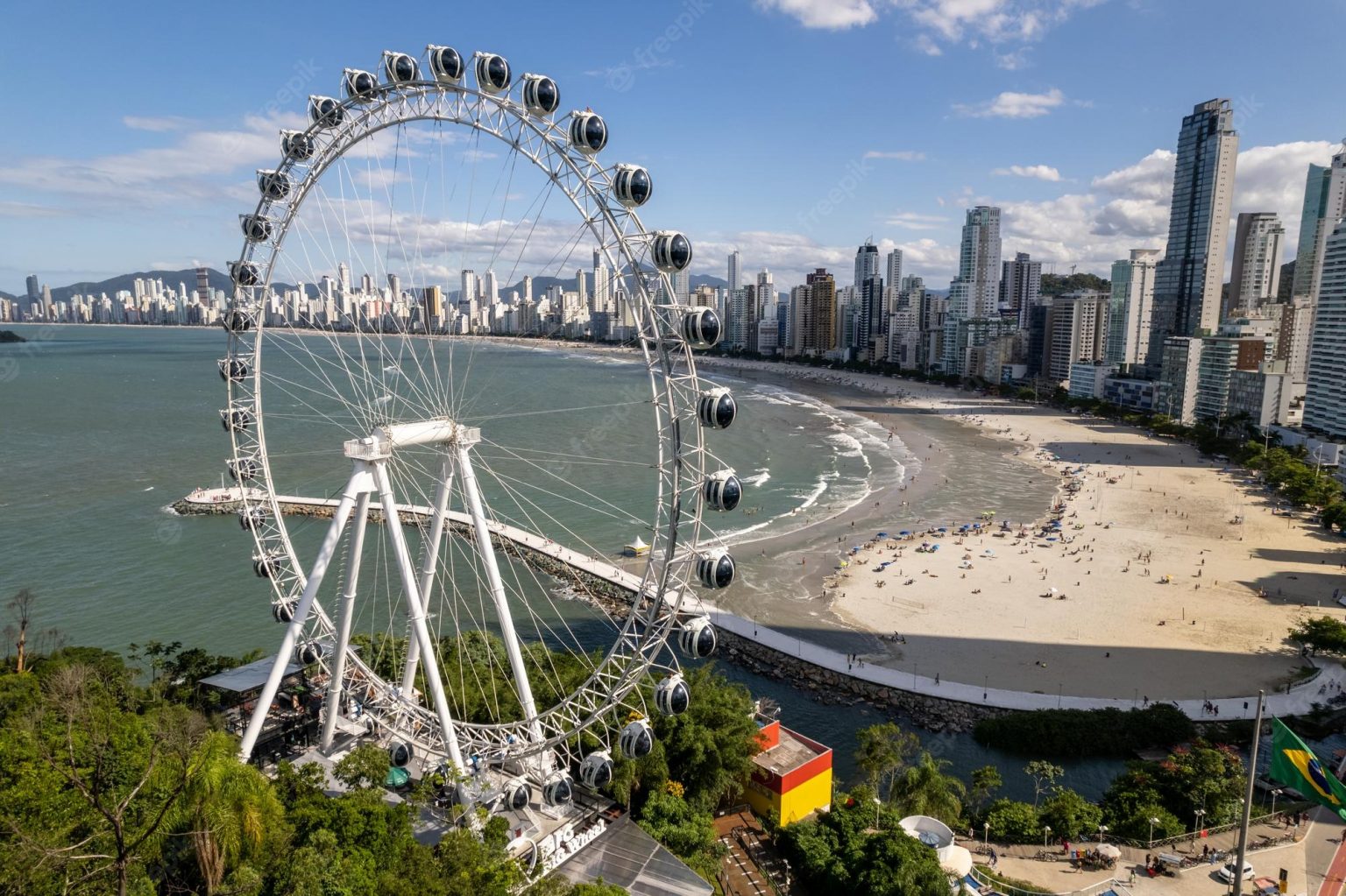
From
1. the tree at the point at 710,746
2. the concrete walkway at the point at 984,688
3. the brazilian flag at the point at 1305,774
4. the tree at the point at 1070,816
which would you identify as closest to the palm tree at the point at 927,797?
the tree at the point at 1070,816

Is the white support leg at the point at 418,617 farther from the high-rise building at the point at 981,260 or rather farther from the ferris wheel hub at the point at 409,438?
the high-rise building at the point at 981,260

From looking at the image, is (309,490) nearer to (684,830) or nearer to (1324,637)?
(684,830)

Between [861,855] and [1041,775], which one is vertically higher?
[861,855]

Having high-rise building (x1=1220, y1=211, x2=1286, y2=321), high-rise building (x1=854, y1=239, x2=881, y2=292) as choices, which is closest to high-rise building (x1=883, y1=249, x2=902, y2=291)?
high-rise building (x1=854, y1=239, x2=881, y2=292)

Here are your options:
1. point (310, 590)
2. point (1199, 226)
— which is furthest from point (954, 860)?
point (1199, 226)

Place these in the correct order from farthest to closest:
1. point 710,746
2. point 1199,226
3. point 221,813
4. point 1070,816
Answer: point 1199,226 < point 1070,816 < point 710,746 < point 221,813

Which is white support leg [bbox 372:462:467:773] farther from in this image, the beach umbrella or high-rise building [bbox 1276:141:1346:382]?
high-rise building [bbox 1276:141:1346:382]

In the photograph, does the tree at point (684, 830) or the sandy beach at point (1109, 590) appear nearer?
the tree at point (684, 830)
